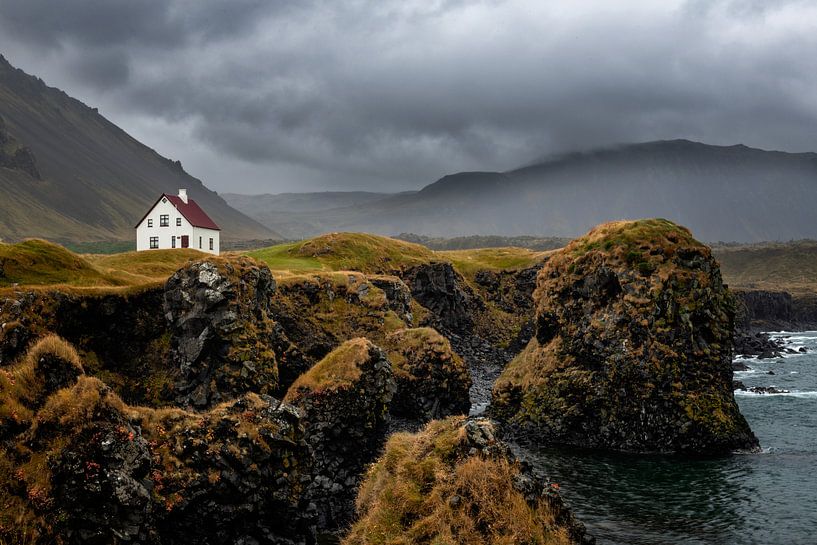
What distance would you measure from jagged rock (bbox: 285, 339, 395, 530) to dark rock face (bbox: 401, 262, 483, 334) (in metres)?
63.1

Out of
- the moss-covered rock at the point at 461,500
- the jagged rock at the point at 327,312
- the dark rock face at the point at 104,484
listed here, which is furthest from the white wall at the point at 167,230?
the moss-covered rock at the point at 461,500

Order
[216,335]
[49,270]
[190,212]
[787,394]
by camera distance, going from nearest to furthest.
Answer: [216,335]
[49,270]
[787,394]
[190,212]

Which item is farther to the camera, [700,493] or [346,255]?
[346,255]

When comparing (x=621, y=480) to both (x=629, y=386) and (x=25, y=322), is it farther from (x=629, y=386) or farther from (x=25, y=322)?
(x=25, y=322)

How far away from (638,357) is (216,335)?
32678 mm

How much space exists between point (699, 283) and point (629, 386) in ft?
34.1

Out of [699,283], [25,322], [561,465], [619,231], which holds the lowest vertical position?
[561,465]

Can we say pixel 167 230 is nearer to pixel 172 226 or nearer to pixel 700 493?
pixel 172 226

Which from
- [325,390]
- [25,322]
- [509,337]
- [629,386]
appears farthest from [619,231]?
[509,337]

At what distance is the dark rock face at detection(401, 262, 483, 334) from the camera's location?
10134cm

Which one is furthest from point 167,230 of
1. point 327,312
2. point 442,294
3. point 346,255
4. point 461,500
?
point 461,500

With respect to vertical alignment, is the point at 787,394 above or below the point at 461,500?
below

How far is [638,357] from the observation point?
42031mm

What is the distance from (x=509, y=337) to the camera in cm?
10588
